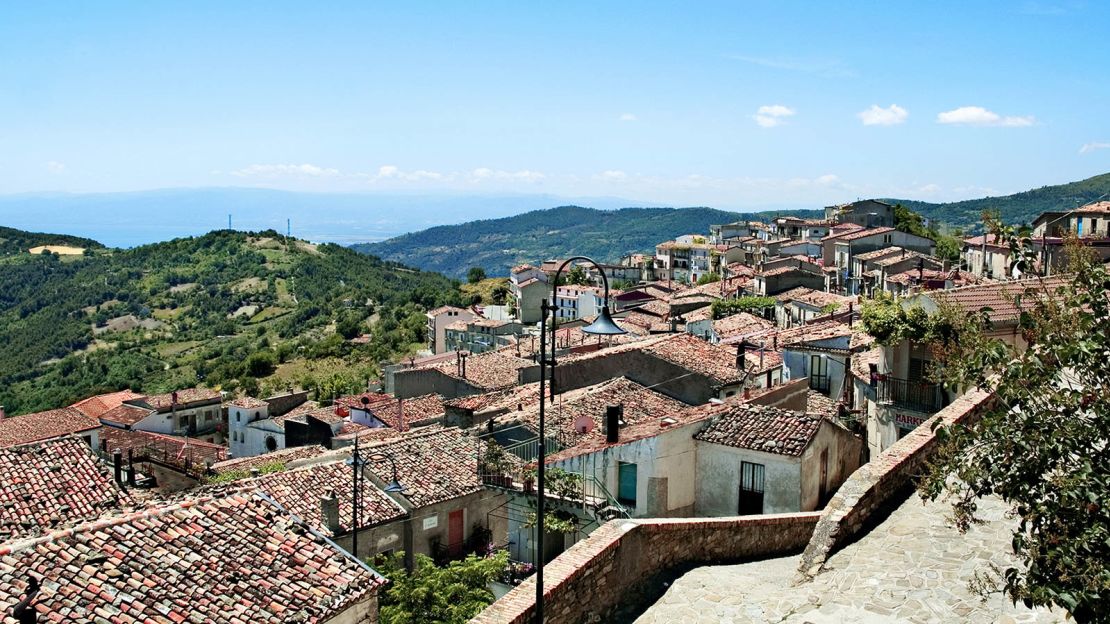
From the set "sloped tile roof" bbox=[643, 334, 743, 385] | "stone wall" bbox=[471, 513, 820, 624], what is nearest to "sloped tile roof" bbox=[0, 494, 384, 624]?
"stone wall" bbox=[471, 513, 820, 624]

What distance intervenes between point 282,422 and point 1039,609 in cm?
3714

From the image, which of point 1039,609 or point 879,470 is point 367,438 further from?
point 1039,609

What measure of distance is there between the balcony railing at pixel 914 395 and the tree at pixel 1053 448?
11.4 metres

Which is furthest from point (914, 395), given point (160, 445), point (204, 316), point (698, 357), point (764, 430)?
point (204, 316)

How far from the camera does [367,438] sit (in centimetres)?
2566

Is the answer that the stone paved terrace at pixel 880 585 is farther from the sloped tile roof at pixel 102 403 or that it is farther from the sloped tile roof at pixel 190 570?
the sloped tile roof at pixel 102 403

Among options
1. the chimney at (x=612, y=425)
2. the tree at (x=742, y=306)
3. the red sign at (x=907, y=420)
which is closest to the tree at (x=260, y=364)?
the tree at (x=742, y=306)

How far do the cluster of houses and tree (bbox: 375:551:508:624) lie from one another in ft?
3.25

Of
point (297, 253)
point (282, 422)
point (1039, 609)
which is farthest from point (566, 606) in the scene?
point (297, 253)

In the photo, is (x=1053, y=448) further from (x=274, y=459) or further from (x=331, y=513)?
(x=274, y=459)

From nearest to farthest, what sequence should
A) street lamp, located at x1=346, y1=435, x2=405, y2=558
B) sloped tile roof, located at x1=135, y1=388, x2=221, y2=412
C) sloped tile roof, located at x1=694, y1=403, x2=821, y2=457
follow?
sloped tile roof, located at x1=694, y1=403, x2=821, y2=457
street lamp, located at x1=346, y1=435, x2=405, y2=558
sloped tile roof, located at x1=135, y1=388, x2=221, y2=412

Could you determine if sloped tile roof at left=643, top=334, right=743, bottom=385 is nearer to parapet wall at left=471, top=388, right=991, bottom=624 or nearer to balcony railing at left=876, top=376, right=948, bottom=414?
balcony railing at left=876, top=376, right=948, bottom=414

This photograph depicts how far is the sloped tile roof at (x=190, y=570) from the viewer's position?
32.1ft

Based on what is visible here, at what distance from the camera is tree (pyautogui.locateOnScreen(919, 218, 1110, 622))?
5543 mm
